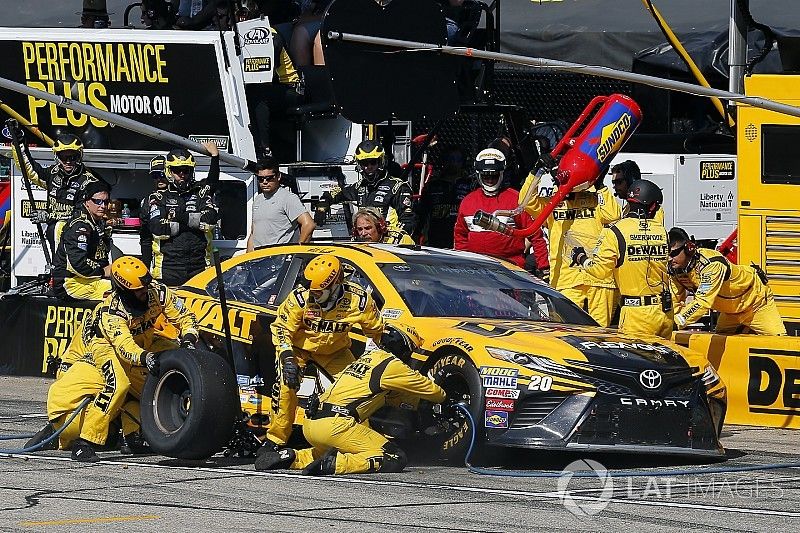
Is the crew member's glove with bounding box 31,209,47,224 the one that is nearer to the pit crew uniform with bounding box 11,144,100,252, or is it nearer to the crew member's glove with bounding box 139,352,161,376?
the pit crew uniform with bounding box 11,144,100,252

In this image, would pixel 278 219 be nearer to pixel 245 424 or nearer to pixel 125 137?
pixel 125 137

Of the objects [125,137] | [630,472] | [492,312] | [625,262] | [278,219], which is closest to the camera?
[630,472]

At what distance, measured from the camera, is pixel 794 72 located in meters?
13.5

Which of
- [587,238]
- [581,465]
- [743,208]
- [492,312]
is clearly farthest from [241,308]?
[743,208]

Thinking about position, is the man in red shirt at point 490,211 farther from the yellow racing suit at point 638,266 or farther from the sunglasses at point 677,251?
the sunglasses at point 677,251

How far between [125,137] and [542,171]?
456cm

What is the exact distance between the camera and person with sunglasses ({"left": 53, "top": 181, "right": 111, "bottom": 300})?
1414 centimetres

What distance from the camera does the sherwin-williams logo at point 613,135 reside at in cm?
1364

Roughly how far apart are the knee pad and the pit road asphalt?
97mm

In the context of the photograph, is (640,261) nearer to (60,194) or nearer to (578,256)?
(578,256)

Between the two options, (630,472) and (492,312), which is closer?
(630,472)

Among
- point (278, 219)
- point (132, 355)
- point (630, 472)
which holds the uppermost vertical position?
point (278, 219)

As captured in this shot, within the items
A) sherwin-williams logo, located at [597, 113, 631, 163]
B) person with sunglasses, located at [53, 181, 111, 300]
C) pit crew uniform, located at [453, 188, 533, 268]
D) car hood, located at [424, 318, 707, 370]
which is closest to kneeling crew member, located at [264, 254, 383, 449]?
car hood, located at [424, 318, 707, 370]

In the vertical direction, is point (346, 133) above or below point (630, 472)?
above
